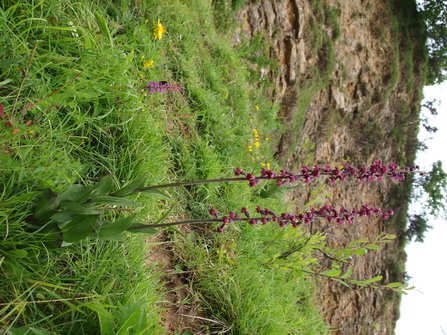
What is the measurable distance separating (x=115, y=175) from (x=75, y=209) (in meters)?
0.66

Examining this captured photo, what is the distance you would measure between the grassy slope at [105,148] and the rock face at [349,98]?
2116 millimetres

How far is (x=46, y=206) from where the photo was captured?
4.38 ft

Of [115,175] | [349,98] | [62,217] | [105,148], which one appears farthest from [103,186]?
[349,98]

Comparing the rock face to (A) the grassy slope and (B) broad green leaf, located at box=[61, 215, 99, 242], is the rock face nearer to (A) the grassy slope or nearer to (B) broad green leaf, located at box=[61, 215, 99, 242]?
(A) the grassy slope

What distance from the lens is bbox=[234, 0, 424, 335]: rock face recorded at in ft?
17.0

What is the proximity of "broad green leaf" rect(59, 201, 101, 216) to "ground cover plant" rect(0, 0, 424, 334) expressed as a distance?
1 centimetres

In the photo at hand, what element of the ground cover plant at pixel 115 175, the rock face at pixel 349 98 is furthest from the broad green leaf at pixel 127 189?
the rock face at pixel 349 98

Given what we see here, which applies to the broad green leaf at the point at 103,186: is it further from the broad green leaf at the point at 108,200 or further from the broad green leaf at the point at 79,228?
the broad green leaf at the point at 79,228

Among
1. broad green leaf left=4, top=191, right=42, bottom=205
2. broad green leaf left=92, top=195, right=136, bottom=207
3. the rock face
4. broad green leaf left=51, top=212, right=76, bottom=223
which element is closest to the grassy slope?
broad green leaf left=4, top=191, right=42, bottom=205

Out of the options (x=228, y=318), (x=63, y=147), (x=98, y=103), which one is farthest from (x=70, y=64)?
(x=228, y=318)

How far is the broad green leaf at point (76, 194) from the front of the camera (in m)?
1.40

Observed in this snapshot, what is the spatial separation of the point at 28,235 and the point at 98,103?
86 cm

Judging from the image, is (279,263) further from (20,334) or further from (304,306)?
(20,334)

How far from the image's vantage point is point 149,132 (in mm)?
2232
